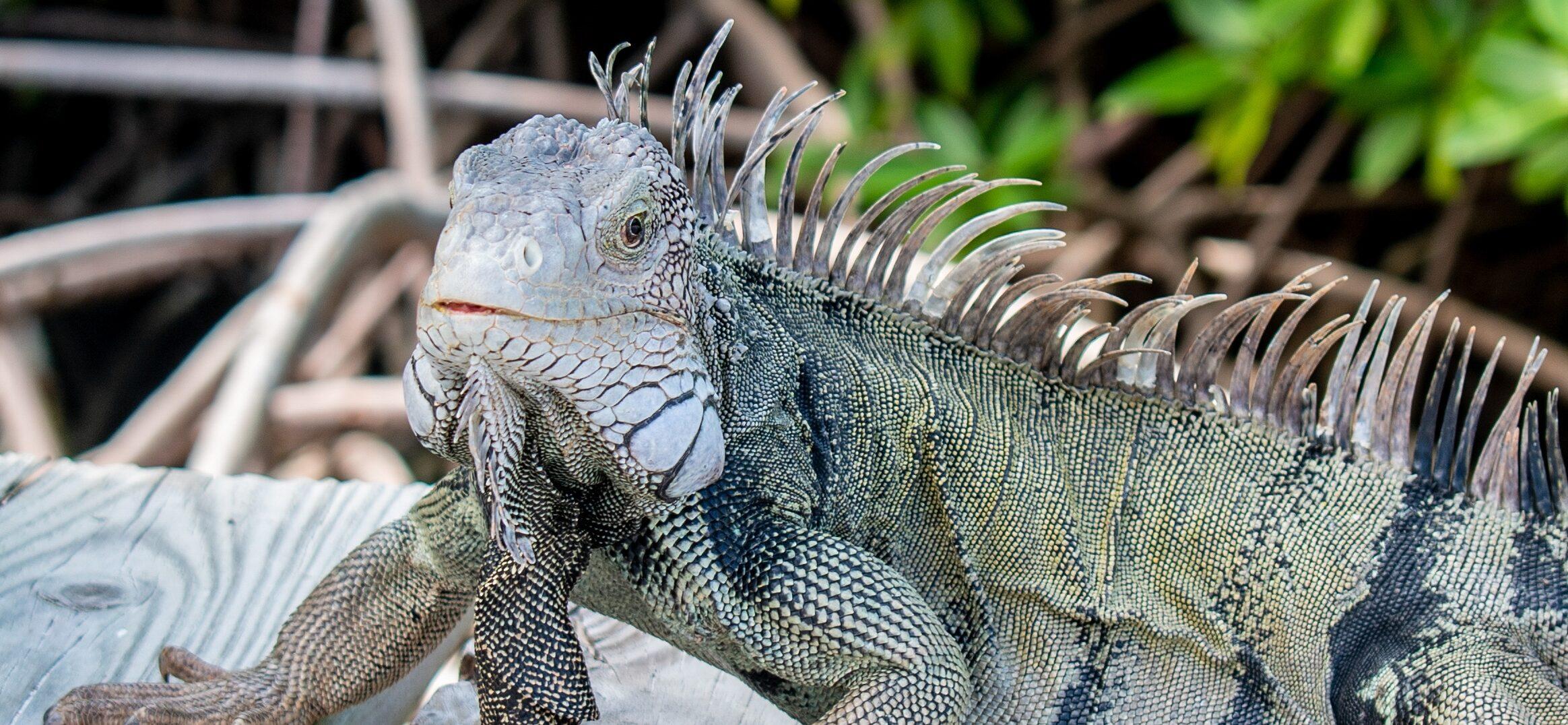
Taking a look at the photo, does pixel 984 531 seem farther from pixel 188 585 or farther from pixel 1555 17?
pixel 1555 17

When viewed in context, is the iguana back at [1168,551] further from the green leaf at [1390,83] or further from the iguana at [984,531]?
the green leaf at [1390,83]

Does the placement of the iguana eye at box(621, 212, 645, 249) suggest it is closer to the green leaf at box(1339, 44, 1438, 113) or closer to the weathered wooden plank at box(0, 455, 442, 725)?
the weathered wooden plank at box(0, 455, 442, 725)

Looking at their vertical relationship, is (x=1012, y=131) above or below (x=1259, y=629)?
above

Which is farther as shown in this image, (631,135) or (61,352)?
(61,352)

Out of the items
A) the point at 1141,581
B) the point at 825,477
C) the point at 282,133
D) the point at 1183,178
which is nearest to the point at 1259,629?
the point at 1141,581

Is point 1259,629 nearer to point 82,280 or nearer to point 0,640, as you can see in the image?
point 0,640

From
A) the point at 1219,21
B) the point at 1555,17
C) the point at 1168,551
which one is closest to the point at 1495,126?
the point at 1555,17

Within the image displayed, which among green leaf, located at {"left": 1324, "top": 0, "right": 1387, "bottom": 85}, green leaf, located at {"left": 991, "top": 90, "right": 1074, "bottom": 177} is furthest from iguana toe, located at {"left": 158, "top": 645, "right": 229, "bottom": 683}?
green leaf, located at {"left": 1324, "top": 0, "right": 1387, "bottom": 85}
